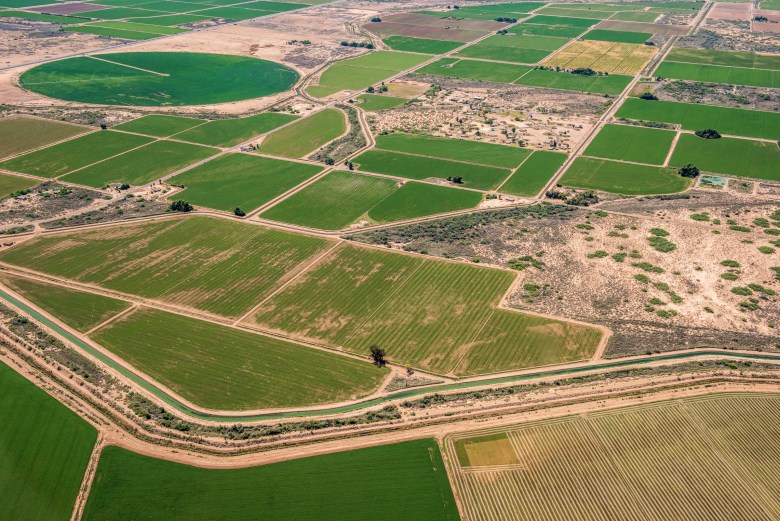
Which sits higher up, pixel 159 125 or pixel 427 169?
pixel 159 125

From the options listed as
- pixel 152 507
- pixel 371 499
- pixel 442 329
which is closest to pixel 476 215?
pixel 442 329

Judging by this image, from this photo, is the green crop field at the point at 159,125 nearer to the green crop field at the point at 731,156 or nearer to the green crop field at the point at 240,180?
the green crop field at the point at 240,180

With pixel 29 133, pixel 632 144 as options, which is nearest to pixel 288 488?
pixel 632 144

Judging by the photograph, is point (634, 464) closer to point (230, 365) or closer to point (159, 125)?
point (230, 365)

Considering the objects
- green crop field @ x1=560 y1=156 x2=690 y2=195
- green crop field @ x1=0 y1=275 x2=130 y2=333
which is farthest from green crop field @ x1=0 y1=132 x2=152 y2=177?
green crop field @ x1=560 y1=156 x2=690 y2=195

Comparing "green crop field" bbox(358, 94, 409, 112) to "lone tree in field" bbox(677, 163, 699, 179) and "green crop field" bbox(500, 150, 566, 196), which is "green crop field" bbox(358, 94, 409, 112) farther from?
"lone tree in field" bbox(677, 163, 699, 179)

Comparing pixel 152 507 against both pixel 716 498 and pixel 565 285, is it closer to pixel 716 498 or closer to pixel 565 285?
pixel 716 498
